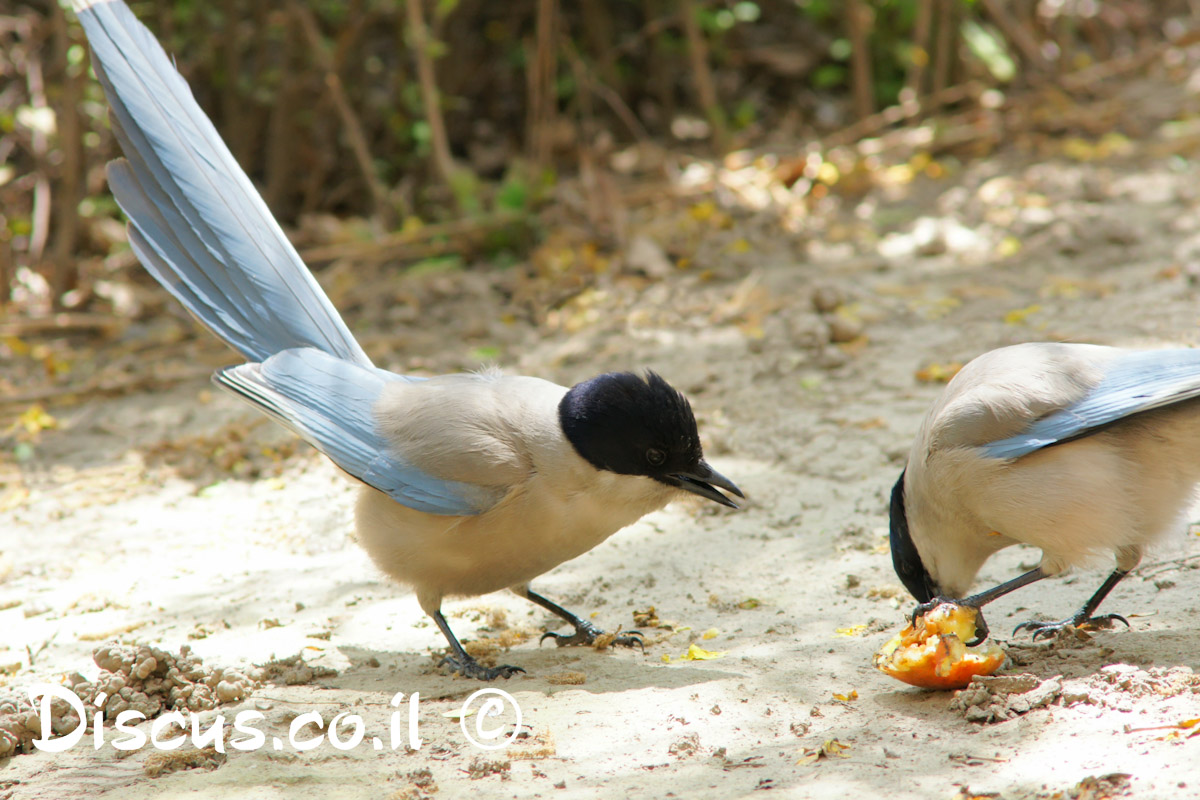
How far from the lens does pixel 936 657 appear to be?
300 cm

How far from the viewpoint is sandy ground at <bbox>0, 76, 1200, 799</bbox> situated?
9.20 ft

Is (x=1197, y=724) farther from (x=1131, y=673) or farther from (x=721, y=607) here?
(x=721, y=607)

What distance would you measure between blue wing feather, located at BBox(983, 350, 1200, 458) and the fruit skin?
1.93ft

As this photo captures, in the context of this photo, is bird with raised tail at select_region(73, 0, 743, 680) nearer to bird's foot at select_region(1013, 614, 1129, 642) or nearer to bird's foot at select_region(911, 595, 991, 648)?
bird's foot at select_region(911, 595, 991, 648)

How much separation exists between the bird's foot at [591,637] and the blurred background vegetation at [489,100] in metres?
3.84

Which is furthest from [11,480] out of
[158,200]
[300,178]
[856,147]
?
[856,147]

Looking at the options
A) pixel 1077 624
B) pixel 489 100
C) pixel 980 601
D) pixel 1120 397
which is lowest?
pixel 1077 624

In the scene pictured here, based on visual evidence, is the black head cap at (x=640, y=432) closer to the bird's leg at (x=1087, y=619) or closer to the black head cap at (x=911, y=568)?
the black head cap at (x=911, y=568)

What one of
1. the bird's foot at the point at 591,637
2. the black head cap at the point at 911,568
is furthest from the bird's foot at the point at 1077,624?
the bird's foot at the point at 591,637

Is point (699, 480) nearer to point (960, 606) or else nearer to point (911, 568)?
point (911, 568)

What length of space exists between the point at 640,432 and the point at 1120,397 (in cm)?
139

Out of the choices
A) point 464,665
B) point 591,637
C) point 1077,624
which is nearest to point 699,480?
point 591,637

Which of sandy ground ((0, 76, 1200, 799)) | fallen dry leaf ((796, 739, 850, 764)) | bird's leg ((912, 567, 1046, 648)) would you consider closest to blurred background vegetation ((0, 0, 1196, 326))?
sandy ground ((0, 76, 1200, 799))

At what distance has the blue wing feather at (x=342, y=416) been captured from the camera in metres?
3.61
